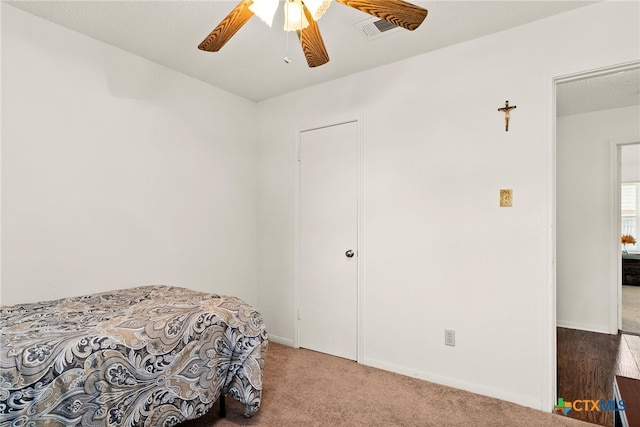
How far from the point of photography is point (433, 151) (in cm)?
258

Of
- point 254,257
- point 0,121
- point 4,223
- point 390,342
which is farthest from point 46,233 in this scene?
point 390,342

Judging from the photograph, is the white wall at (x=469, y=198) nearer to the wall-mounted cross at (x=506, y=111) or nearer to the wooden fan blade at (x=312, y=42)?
the wall-mounted cross at (x=506, y=111)

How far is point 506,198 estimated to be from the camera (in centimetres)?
230

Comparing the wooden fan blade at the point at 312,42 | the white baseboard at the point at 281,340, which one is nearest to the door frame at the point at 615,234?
the white baseboard at the point at 281,340

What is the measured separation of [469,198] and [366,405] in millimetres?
1544

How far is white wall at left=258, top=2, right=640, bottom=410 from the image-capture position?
216 centimetres

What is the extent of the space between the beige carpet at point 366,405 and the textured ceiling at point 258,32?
228 centimetres

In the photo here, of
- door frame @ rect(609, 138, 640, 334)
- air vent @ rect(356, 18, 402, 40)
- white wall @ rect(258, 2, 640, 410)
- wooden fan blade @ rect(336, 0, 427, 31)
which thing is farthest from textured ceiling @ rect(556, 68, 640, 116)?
wooden fan blade @ rect(336, 0, 427, 31)

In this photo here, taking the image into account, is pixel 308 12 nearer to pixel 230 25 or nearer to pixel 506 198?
pixel 230 25

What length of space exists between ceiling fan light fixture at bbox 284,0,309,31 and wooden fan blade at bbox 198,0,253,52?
0.17 metres

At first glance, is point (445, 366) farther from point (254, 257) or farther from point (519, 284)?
point (254, 257)

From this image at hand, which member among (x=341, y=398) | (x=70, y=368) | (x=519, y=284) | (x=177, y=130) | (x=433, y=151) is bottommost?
(x=341, y=398)

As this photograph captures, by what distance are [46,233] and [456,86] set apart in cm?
290

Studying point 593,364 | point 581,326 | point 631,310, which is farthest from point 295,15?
point 631,310
